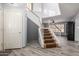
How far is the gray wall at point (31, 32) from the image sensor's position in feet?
9.30

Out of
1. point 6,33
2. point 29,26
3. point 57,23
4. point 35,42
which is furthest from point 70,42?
point 6,33

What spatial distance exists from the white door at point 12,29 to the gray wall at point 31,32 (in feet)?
0.58

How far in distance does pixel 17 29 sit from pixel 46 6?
2.51ft

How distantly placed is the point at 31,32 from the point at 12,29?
0.42 m

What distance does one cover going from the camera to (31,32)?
286 centimetres

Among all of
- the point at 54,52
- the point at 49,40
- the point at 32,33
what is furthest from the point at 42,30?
the point at 54,52

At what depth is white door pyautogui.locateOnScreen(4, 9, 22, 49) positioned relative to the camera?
266cm

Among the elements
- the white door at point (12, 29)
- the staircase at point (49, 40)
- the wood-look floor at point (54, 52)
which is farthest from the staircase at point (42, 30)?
the white door at point (12, 29)

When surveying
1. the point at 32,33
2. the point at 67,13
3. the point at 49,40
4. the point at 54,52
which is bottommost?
the point at 54,52

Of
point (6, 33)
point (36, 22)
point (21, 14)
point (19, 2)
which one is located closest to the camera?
point (19, 2)

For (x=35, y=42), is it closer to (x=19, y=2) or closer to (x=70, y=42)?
(x=70, y=42)

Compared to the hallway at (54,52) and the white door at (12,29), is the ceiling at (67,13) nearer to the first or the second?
the hallway at (54,52)

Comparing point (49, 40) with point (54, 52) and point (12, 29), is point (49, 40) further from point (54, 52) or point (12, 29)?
point (12, 29)

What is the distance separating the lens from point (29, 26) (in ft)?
9.37
